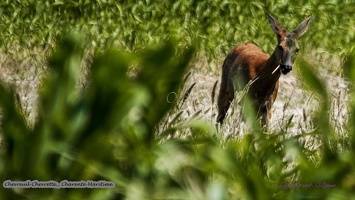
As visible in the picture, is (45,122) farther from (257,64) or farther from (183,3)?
(183,3)

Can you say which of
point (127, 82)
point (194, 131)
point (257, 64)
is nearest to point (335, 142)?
point (194, 131)

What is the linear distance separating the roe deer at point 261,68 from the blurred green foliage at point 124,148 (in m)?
6.72

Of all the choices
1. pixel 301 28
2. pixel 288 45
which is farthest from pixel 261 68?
pixel 301 28

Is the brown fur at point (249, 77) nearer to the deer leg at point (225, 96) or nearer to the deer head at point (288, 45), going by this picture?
the deer leg at point (225, 96)

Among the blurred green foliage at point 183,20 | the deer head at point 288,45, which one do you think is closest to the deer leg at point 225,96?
the deer head at point 288,45

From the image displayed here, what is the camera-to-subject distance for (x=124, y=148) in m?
2.90

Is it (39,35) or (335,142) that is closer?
(335,142)

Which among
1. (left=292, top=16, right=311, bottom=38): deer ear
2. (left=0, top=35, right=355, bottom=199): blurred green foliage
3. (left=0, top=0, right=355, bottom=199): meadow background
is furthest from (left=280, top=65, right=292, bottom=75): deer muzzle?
(left=0, top=35, right=355, bottom=199): blurred green foliage

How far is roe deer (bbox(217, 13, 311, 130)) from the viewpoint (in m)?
10.1

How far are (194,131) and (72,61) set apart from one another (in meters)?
0.70

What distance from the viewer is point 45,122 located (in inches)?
109

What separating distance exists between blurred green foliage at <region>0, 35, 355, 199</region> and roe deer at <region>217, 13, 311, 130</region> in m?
6.72

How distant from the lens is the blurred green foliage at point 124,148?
2.78m

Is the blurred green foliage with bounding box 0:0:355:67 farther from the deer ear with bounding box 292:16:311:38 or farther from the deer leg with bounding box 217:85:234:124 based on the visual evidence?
the deer ear with bounding box 292:16:311:38
